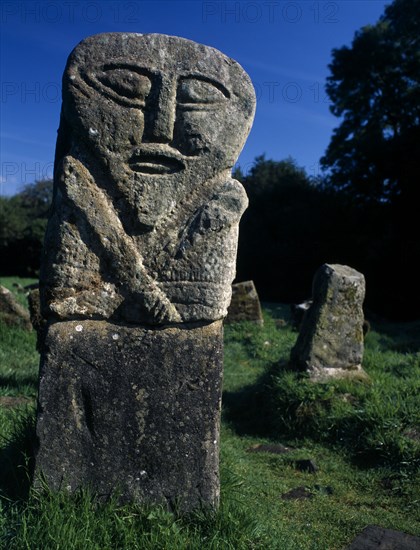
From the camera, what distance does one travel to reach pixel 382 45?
2672cm

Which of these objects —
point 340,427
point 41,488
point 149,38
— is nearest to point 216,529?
point 41,488

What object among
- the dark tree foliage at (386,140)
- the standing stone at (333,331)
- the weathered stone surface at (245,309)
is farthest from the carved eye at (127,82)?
the dark tree foliage at (386,140)

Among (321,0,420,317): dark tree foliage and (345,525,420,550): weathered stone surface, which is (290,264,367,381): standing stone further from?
(321,0,420,317): dark tree foliage

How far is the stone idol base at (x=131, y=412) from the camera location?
11.3 feet

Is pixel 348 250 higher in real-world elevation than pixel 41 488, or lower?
higher

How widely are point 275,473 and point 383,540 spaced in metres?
1.66

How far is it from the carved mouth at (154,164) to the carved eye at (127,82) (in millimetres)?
341

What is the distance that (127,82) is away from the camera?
355cm

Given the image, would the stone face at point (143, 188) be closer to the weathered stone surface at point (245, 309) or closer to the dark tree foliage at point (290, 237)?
the weathered stone surface at point (245, 309)

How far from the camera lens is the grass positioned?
3195mm

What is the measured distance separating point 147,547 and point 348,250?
2150cm

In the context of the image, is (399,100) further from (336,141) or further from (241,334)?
(241,334)

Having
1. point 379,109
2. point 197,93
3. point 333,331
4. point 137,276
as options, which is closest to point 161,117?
point 197,93

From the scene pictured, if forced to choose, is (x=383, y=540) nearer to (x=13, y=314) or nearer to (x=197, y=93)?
(x=197, y=93)
